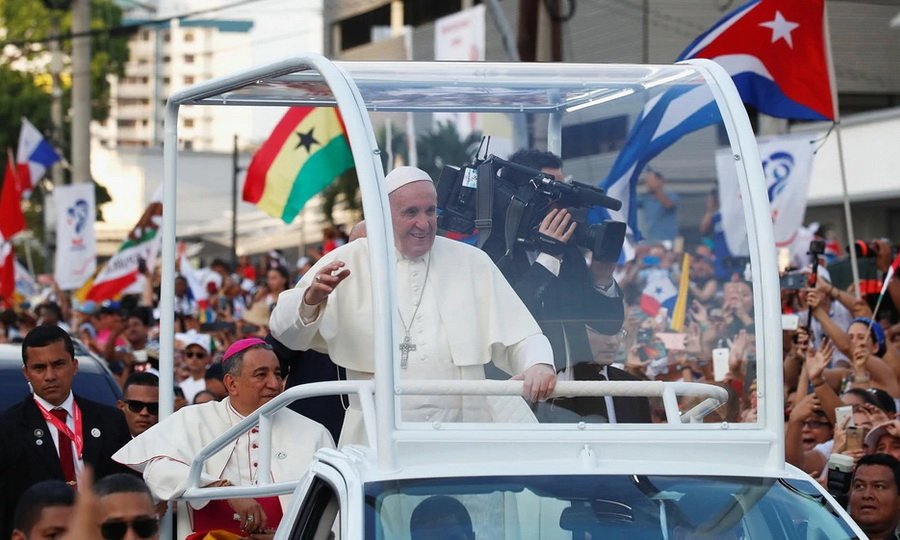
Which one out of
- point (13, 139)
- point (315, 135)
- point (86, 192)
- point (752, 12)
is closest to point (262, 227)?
point (13, 139)

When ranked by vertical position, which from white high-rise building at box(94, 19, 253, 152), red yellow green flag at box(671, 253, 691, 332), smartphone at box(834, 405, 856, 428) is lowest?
smartphone at box(834, 405, 856, 428)

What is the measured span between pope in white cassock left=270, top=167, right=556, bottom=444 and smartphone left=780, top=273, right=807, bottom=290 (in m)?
5.17

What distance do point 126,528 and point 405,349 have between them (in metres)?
1.14

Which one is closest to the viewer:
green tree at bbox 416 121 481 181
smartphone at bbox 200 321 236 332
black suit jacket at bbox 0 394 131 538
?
green tree at bbox 416 121 481 181

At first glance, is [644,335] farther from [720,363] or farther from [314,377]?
[314,377]

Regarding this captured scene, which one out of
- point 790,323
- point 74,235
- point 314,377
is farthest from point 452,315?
point 74,235

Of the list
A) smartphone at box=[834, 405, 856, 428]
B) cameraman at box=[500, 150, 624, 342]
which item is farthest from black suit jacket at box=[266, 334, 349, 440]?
smartphone at box=[834, 405, 856, 428]

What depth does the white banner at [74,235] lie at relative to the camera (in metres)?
20.9

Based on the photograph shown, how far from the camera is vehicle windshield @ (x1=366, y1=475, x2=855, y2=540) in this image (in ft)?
15.3

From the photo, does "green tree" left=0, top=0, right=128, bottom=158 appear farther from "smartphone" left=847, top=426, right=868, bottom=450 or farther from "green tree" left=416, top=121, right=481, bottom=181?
"green tree" left=416, top=121, right=481, bottom=181

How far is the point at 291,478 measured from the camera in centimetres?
629

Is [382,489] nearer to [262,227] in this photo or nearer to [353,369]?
[353,369]

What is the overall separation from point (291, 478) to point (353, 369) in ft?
1.64

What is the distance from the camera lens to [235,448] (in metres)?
6.54
